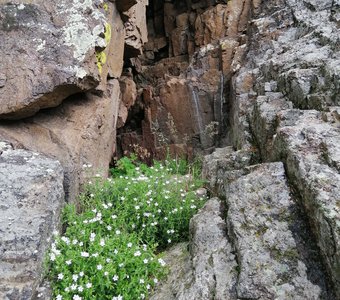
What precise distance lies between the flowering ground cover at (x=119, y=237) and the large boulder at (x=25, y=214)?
0.69ft

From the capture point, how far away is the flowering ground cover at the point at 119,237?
366cm

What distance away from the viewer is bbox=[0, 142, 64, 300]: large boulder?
3.62 meters

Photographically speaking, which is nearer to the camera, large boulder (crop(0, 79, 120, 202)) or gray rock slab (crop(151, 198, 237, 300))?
gray rock slab (crop(151, 198, 237, 300))

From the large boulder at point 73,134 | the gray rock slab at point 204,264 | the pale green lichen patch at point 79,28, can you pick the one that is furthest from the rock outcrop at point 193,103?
the gray rock slab at point 204,264

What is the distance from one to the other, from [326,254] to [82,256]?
2383 millimetres

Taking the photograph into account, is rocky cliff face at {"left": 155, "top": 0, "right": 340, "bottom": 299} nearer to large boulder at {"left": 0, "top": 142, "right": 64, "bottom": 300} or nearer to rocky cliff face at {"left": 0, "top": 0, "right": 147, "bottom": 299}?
large boulder at {"left": 0, "top": 142, "right": 64, "bottom": 300}

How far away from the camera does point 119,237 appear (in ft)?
14.1

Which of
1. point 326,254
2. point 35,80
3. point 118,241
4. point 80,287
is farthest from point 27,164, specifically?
point 326,254

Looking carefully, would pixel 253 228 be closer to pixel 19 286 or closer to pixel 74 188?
pixel 19 286

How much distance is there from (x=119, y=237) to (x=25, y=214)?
3.76 feet

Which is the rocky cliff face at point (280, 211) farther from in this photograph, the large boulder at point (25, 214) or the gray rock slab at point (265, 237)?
the large boulder at point (25, 214)

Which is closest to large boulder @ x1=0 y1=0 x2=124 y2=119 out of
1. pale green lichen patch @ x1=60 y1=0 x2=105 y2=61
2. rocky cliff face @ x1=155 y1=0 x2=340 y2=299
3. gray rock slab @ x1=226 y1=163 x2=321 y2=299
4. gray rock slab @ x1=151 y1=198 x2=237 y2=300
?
pale green lichen patch @ x1=60 y1=0 x2=105 y2=61

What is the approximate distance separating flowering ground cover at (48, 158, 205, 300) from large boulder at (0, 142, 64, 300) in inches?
8.2

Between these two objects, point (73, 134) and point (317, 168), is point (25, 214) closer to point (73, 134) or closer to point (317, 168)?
point (73, 134)
